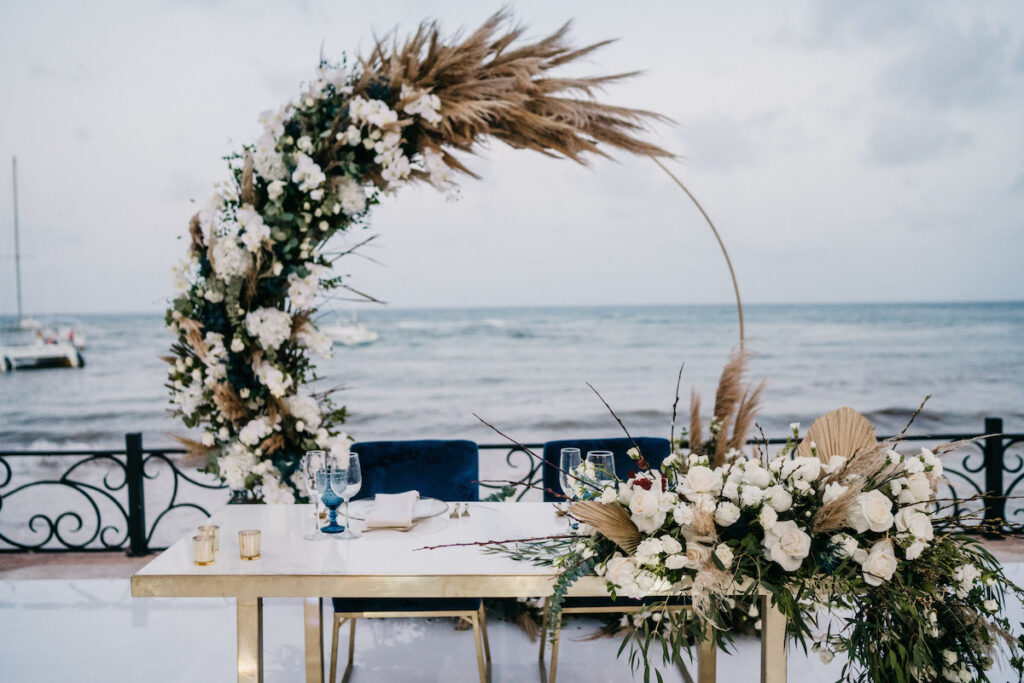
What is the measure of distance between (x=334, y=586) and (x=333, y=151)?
1.68 m

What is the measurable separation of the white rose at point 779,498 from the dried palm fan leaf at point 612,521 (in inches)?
11.3

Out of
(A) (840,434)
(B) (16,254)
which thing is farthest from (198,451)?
(B) (16,254)

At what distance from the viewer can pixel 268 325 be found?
9.15 ft

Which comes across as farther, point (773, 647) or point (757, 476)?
point (773, 647)

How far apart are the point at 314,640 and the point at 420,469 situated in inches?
28.2

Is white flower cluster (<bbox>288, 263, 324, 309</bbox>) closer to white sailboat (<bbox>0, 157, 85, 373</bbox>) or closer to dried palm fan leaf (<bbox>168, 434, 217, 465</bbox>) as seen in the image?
dried palm fan leaf (<bbox>168, 434, 217, 465</bbox>)

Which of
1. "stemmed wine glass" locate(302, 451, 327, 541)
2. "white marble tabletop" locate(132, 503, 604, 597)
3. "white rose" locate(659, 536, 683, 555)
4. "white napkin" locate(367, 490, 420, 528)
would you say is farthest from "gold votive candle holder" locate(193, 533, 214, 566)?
"white rose" locate(659, 536, 683, 555)

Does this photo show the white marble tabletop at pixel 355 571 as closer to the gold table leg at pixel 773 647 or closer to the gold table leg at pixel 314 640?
the gold table leg at pixel 773 647

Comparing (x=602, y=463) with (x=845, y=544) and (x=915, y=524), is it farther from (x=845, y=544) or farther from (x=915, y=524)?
(x=915, y=524)

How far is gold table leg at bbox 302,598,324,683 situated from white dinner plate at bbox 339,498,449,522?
0.45 metres

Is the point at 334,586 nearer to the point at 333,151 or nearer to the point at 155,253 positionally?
the point at 333,151

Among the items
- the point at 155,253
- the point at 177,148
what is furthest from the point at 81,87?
the point at 177,148

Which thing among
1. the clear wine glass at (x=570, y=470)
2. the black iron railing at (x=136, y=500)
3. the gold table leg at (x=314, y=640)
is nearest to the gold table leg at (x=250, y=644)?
→ the gold table leg at (x=314, y=640)

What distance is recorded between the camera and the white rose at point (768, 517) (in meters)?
1.46
